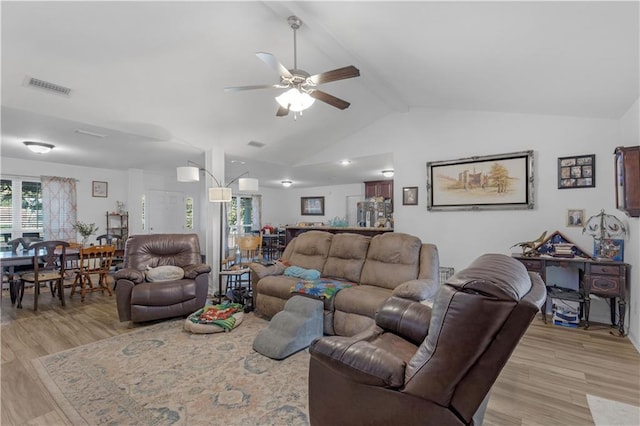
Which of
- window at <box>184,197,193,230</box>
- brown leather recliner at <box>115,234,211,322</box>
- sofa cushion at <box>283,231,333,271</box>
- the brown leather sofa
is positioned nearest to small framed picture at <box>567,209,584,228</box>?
the brown leather sofa

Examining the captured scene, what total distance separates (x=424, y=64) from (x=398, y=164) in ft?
7.53

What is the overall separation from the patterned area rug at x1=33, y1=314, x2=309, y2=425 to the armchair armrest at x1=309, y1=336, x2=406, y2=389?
709 millimetres

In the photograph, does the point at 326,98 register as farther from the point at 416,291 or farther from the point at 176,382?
the point at 176,382

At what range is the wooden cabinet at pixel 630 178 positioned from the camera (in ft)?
9.18

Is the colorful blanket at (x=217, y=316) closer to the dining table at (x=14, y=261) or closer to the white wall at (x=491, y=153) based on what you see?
the dining table at (x=14, y=261)

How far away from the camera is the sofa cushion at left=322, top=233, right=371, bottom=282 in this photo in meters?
3.77

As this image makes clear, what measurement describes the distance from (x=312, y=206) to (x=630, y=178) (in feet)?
29.0

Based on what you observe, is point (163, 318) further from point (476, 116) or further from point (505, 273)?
point (476, 116)

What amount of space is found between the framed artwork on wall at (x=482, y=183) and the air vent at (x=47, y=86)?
4.91 m

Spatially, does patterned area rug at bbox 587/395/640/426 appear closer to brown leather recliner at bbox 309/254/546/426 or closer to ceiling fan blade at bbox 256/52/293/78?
brown leather recliner at bbox 309/254/546/426

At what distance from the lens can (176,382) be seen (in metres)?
2.39

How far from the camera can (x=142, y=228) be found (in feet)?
25.2

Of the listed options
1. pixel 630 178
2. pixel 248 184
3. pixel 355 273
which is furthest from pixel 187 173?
pixel 630 178

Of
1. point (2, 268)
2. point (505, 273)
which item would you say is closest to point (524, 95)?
point (505, 273)
